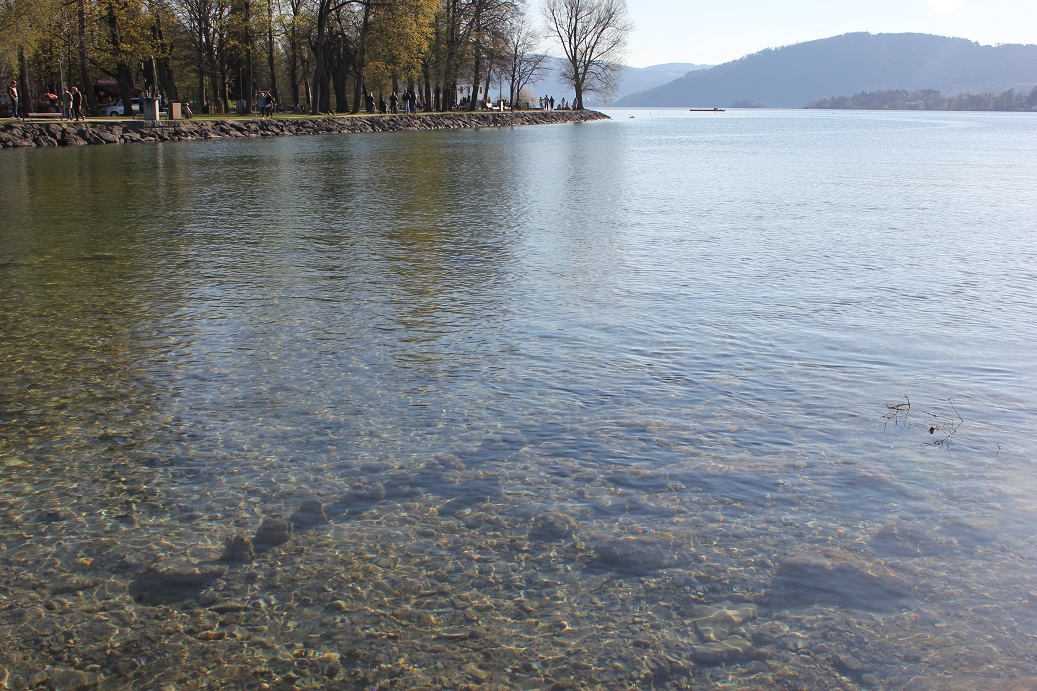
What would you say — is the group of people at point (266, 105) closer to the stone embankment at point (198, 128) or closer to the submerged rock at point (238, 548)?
the stone embankment at point (198, 128)

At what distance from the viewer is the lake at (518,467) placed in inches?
133

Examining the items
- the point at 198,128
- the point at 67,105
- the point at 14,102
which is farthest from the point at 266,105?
the point at 14,102

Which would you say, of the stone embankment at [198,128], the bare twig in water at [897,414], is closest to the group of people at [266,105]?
the stone embankment at [198,128]

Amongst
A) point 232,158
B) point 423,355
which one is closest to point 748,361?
point 423,355

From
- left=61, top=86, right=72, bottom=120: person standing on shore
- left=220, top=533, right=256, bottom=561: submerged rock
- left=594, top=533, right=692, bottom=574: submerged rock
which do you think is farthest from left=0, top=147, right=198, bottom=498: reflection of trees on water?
left=61, top=86, right=72, bottom=120: person standing on shore

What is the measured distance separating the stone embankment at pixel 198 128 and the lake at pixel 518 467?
2688 cm

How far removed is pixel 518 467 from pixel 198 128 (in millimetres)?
40445

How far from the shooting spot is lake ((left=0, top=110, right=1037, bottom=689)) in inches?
133

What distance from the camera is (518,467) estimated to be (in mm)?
4922

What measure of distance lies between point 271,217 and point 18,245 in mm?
3999

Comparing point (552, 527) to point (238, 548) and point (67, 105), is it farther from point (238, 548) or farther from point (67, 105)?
point (67, 105)

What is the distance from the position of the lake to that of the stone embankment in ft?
88.2

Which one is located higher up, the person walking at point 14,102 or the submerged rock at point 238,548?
the person walking at point 14,102

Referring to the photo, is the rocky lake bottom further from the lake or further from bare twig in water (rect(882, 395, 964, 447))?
bare twig in water (rect(882, 395, 964, 447))
